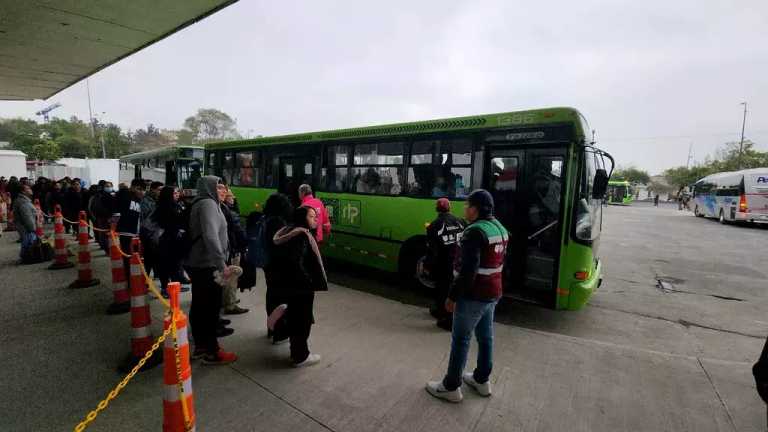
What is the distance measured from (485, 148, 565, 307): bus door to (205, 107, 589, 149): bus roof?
411mm

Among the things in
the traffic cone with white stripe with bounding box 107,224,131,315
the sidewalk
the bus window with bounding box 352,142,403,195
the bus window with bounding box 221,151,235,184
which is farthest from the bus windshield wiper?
the bus window with bounding box 221,151,235,184

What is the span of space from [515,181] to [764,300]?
598cm

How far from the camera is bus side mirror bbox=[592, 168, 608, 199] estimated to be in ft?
16.7

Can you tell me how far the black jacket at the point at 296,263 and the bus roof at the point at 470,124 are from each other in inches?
145

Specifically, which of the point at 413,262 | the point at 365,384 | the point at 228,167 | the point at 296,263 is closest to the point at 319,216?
the point at 413,262

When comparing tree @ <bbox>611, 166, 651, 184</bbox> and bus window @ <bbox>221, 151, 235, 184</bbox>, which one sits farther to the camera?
tree @ <bbox>611, 166, 651, 184</bbox>

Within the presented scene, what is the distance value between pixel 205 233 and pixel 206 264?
0.31 metres

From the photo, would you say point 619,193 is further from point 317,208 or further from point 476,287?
point 476,287

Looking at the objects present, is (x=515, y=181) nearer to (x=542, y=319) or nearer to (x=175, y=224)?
(x=542, y=319)

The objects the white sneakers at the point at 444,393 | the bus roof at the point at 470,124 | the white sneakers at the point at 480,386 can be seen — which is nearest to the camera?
the white sneakers at the point at 444,393

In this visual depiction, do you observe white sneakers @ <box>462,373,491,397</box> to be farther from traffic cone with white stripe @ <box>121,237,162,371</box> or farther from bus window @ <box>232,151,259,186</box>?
bus window @ <box>232,151,259,186</box>

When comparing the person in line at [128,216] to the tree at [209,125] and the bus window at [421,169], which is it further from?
the tree at [209,125]

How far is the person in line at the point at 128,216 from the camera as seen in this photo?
6043 mm

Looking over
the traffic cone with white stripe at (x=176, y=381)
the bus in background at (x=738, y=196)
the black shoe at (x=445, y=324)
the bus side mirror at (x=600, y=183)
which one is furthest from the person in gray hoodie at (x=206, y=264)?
the bus in background at (x=738, y=196)
